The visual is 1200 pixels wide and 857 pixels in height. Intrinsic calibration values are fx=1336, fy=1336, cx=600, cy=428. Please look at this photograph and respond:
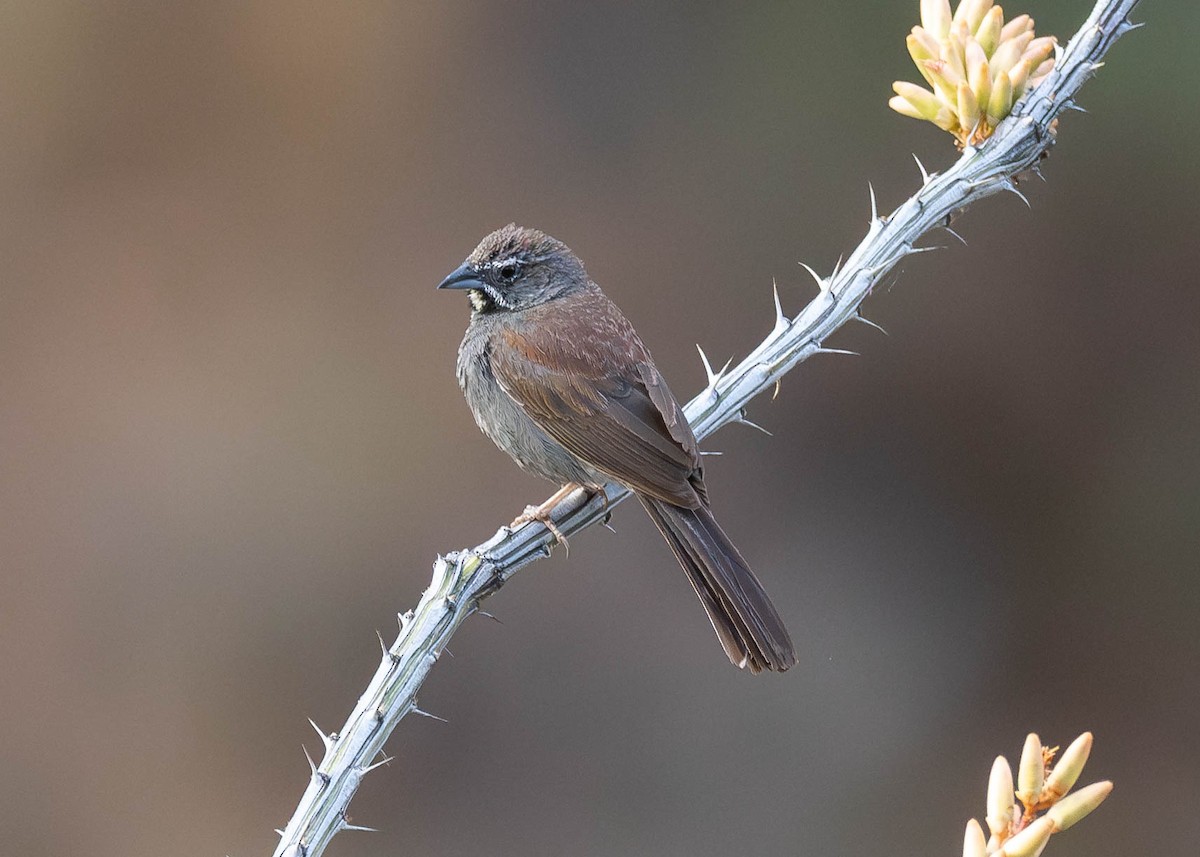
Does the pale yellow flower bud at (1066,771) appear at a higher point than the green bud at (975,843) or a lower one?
higher

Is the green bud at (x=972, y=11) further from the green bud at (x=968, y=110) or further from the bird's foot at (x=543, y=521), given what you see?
the bird's foot at (x=543, y=521)

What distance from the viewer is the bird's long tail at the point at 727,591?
3.63 meters

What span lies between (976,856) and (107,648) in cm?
646

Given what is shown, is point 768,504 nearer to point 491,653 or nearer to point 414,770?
point 491,653

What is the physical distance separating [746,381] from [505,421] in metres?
1.02

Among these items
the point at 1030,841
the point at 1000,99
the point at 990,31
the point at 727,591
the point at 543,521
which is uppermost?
the point at 990,31

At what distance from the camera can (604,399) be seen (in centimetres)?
411

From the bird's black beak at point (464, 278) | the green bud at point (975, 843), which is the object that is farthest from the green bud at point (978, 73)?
the green bud at point (975, 843)

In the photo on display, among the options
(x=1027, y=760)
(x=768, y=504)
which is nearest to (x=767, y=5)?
(x=768, y=504)

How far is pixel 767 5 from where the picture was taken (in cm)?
822

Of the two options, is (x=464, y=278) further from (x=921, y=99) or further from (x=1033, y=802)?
(x=1033, y=802)

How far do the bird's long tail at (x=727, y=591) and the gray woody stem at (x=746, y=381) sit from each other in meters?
0.30

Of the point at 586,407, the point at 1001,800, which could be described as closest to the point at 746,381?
the point at 586,407

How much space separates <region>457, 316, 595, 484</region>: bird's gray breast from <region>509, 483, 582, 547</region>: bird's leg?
0.05 meters
